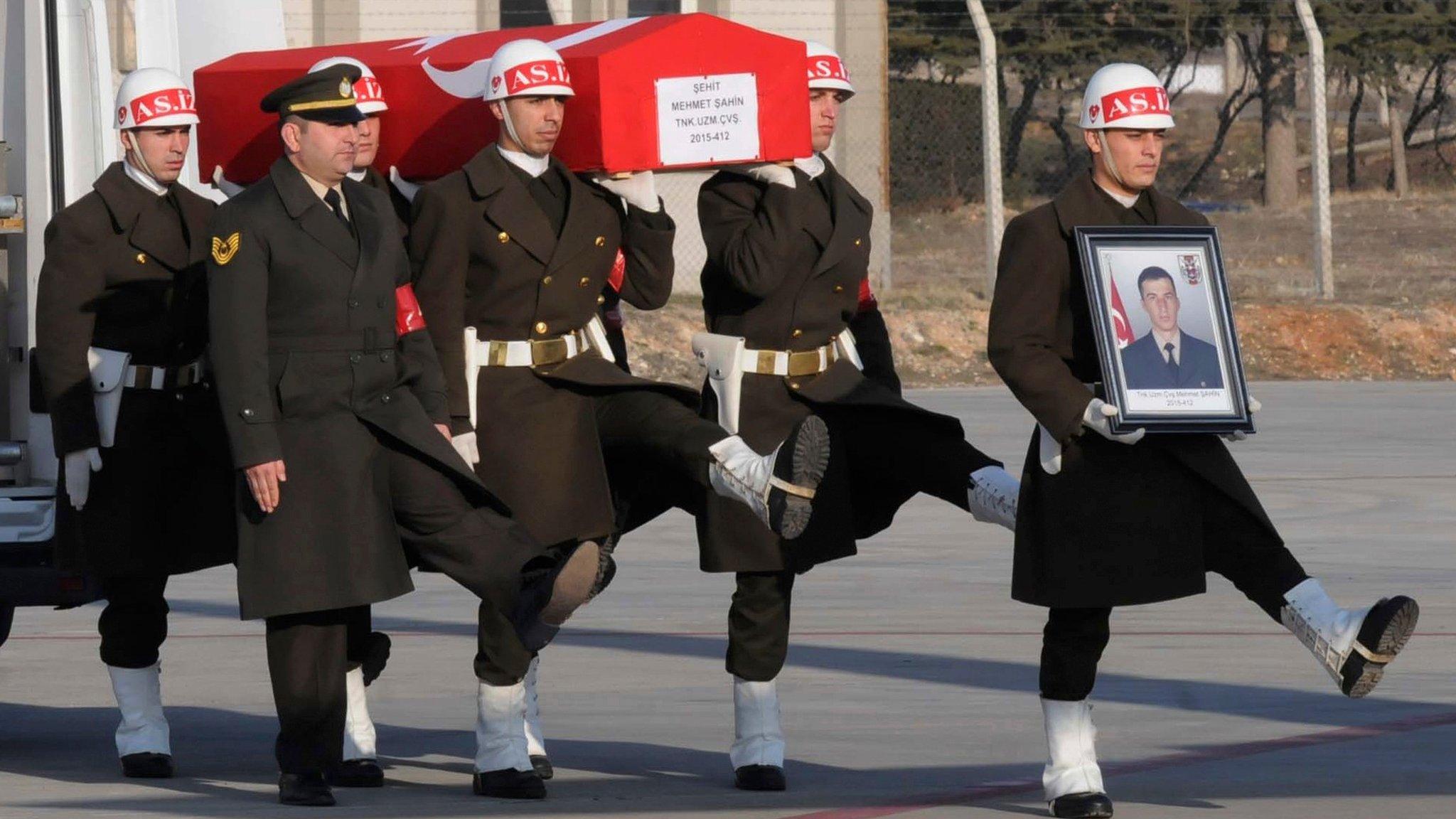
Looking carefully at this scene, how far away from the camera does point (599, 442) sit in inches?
293

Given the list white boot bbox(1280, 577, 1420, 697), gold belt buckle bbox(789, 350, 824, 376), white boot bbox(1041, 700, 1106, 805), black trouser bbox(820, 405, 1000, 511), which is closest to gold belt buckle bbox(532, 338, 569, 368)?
gold belt buckle bbox(789, 350, 824, 376)

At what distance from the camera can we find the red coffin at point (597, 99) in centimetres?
732

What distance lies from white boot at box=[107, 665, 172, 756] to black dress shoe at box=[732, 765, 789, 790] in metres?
1.70

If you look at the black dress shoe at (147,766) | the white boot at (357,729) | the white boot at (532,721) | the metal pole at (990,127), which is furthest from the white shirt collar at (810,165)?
the metal pole at (990,127)

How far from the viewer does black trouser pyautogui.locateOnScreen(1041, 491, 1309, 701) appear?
263 inches

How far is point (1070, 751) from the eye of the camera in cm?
673

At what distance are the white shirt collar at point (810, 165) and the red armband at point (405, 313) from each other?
1220 mm

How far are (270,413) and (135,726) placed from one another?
1370 mm

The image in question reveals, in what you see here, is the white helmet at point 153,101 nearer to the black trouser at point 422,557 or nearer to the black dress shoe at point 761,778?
the black trouser at point 422,557

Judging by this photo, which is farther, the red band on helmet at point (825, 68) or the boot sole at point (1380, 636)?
the red band on helmet at point (825, 68)

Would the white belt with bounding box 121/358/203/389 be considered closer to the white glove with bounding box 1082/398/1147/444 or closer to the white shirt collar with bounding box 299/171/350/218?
the white shirt collar with bounding box 299/171/350/218

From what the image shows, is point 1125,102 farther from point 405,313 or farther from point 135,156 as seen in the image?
point 135,156

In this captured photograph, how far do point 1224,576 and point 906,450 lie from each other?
117 cm

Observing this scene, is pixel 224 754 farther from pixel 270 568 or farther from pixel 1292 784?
pixel 1292 784
